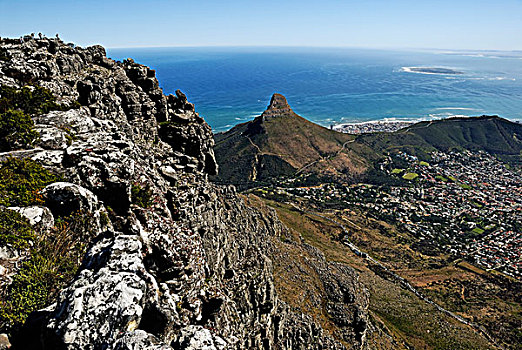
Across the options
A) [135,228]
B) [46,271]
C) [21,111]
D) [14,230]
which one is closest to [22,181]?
[14,230]

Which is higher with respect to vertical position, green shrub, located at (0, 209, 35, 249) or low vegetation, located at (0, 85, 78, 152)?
low vegetation, located at (0, 85, 78, 152)

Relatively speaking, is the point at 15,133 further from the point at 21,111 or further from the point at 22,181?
the point at 22,181

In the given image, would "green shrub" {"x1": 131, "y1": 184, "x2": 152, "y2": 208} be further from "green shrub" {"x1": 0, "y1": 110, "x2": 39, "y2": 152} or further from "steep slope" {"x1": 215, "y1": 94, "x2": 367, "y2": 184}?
"steep slope" {"x1": 215, "y1": 94, "x2": 367, "y2": 184}

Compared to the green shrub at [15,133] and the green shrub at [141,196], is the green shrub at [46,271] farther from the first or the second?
the green shrub at [15,133]

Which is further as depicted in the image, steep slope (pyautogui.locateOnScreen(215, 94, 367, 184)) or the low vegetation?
steep slope (pyautogui.locateOnScreen(215, 94, 367, 184))

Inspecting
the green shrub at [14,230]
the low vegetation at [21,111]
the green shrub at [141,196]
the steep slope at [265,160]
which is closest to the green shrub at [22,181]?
the green shrub at [14,230]

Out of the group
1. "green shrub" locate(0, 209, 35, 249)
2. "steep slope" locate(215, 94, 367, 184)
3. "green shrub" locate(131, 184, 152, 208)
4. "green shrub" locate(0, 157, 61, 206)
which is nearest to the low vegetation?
"green shrub" locate(0, 157, 61, 206)

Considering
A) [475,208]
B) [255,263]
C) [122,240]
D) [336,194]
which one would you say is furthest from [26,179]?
[475,208]

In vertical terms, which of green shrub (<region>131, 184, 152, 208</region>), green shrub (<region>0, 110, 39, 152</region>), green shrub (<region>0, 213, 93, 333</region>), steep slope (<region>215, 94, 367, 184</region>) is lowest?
steep slope (<region>215, 94, 367, 184</region>)
